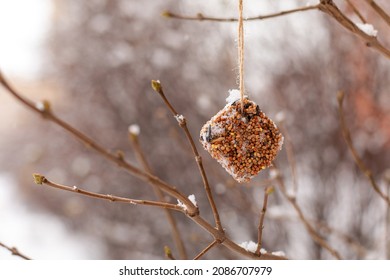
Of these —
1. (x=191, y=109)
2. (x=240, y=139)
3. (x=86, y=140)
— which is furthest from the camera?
(x=191, y=109)

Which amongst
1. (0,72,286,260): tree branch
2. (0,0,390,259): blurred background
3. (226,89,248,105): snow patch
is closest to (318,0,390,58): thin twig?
(226,89,248,105): snow patch

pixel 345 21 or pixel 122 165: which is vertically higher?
pixel 345 21

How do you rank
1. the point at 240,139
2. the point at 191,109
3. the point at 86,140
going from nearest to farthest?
the point at 86,140, the point at 240,139, the point at 191,109

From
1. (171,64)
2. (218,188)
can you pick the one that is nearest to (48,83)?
(171,64)

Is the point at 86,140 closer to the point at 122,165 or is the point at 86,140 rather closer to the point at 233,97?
the point at 122,165

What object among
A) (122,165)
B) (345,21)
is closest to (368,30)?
(345,21)

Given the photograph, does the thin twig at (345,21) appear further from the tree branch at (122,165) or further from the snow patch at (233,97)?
the tree branch at (122,165)
